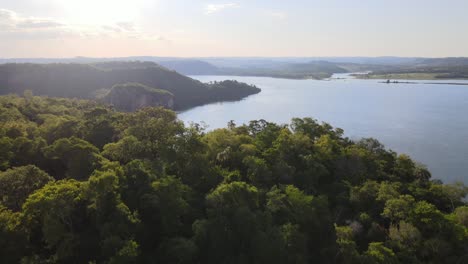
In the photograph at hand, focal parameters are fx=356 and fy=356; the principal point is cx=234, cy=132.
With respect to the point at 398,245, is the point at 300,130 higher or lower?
higher

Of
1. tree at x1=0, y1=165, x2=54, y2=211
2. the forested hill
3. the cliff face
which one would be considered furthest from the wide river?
tree at x1=0, y1=165, x2=54, y2=211

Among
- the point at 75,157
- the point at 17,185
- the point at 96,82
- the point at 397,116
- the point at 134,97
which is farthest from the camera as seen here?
the point at 96,82

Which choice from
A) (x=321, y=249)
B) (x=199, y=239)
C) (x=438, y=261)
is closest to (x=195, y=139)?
(x=199, y=239)

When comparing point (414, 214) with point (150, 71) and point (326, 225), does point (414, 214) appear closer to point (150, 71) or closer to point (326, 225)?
point (326, 225)

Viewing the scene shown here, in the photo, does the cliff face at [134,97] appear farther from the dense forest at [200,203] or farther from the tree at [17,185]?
the tree at [17,185]

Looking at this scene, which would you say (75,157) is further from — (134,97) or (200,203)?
(134,97)

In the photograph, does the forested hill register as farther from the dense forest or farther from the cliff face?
the dense forest

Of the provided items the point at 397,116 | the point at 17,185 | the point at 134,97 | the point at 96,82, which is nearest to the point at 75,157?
the point at 17,185
